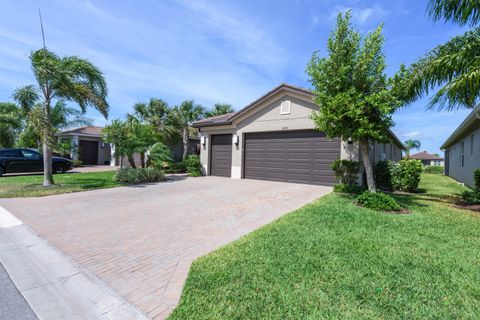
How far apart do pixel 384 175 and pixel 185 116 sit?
15.7 metres

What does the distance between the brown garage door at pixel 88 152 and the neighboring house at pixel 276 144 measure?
16.6 metres

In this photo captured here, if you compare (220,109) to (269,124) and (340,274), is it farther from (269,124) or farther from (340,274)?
(340,274)

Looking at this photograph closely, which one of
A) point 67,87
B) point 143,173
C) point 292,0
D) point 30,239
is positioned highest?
point 292,0

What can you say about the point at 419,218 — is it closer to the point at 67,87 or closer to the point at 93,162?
the point at 67,87

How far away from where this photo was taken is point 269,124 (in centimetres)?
1233

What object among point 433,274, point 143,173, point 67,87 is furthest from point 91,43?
point 433,274

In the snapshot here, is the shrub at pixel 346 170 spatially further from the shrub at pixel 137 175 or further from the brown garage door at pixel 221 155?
the shrub at pixel 137 175

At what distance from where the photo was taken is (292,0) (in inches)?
333

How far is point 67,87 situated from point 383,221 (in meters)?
12.4

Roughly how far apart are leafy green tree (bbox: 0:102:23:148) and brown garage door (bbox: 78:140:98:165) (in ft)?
16.7

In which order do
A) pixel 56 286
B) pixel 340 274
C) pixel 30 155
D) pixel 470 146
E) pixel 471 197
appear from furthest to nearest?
pixel 30 155
pixel 470 146
pixel 471 197
pixel 340 274
pixel 56 286

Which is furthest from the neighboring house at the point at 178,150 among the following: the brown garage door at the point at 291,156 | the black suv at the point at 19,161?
the brown garage door at the point at 291,156

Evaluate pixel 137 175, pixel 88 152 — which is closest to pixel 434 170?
pixel 137 175

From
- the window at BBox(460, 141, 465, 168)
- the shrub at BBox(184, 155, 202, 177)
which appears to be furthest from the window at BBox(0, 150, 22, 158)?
the window at BBox(460, 141, 465, 168)
